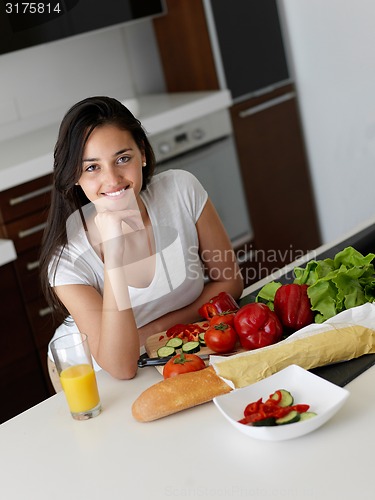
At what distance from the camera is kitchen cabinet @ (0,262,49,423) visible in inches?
102

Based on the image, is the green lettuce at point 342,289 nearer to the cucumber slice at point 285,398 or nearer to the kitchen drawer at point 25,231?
the cucumber slice at point 285,398

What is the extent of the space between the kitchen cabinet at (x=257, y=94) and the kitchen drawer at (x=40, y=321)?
100 cm

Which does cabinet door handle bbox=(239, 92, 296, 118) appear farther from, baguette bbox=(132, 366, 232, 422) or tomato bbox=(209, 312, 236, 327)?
baguette bbox=(132, 366, 232, 422)

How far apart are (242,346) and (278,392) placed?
9.2 inches

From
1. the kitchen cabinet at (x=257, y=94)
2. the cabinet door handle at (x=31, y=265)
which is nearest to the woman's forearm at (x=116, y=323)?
the cabinet door handle at (x=31, y=265)

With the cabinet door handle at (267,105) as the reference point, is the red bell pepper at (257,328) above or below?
below

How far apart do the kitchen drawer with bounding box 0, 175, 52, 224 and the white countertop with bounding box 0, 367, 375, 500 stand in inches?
53.1

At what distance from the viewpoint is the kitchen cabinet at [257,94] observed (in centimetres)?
329

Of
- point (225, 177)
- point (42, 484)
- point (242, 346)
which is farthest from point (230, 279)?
point (225, 177)

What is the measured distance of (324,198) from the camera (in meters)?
3.75

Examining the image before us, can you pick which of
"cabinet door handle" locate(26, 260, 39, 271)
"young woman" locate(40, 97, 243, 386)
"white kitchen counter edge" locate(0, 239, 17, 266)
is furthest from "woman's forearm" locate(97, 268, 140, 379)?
"cabinet door handle" locate(26, 260, 39, 271)

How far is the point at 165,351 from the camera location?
4.66ft

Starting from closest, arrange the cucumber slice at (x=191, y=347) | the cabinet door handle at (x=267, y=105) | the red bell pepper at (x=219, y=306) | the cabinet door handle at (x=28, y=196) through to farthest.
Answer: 1. the cucumber slice at (x=191, y=347)
2. the red bell pepper at (x=219, y=306)
3. the cabinet door handle at (x=28, y=196)
4. the cabinet door handle at (x=267, y=105)

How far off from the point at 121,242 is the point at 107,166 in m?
0.14
